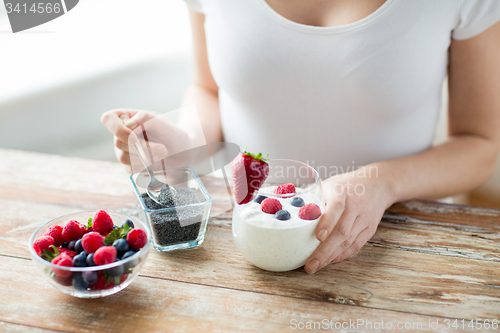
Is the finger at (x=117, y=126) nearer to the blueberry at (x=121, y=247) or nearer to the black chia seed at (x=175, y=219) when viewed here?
the black chia seed at (x=175, y=219)

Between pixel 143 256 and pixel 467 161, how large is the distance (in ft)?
2.64

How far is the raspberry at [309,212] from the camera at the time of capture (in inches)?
24.5

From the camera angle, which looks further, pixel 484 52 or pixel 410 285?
pixel 484 52

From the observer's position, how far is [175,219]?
27.4 inches

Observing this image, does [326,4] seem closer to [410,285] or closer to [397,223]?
[397,223]

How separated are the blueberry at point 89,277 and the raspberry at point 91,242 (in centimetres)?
4

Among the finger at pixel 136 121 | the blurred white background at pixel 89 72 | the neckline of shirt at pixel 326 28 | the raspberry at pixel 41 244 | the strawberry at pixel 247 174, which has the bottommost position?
the blurred white background at pixel 89 72

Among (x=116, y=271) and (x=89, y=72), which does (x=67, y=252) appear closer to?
(x=116, y=271)

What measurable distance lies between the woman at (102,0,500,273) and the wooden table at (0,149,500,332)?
0.08 m

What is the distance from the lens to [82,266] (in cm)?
56

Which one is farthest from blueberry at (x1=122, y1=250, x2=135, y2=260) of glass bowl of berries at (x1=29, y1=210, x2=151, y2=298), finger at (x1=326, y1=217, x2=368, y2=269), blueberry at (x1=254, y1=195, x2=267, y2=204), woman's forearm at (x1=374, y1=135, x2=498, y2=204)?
woman's forearm at (x1=374, y1=135, x2=498, y2=204)

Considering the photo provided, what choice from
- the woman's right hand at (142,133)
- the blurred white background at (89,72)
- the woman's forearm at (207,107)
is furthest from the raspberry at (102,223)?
the blurred white background at (89,72)

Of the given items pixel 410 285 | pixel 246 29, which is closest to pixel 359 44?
pixel 246 29

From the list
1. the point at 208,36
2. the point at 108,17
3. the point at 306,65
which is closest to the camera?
the point at 306,65
